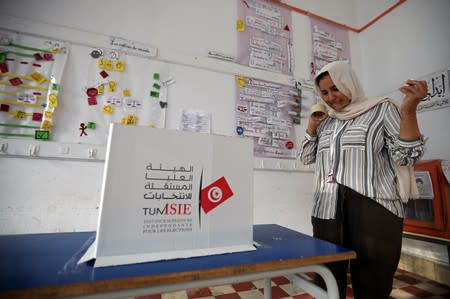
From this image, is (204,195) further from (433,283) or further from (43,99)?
(433,283)

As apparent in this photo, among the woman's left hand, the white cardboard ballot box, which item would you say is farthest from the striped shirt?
the white cardboard ballot box

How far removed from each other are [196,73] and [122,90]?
571 mm

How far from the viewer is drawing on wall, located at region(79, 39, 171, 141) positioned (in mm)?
1435

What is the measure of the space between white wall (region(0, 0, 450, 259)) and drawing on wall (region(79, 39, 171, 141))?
114mm

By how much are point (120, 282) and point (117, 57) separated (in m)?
1.55

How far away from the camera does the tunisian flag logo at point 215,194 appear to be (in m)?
0.59

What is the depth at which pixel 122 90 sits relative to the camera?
151 centimetres

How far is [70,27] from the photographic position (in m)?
1.44

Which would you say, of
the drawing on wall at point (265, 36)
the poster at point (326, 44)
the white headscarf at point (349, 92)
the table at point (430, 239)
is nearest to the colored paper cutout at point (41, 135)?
the drawing on wall at point (265, 36)

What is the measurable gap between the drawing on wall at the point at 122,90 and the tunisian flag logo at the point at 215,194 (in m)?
1.08

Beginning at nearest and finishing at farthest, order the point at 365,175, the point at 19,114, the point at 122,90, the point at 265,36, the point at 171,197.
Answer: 1. the point at 171,197
2. the point at 365,175
3. the point at 19,114
4. the point at 122,90
5. the point at 265,36

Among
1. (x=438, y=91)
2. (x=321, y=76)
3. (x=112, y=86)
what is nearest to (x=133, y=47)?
(x=112, y=86)

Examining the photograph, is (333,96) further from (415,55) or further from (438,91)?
(415,55)

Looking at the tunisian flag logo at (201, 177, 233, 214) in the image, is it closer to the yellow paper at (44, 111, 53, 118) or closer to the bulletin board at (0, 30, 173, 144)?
the bulletin board at (0, 30, 173, 144)
